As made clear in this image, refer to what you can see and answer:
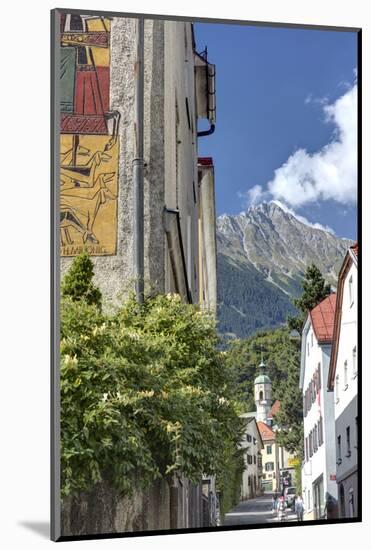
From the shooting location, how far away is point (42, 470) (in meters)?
10.0

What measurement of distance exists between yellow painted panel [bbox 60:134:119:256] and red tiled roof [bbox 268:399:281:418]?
165 centimetres

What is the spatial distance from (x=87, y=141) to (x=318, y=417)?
2.64 metres

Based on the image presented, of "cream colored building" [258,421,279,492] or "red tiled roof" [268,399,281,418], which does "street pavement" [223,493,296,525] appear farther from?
"red tiled roof" [268,399,281,418]

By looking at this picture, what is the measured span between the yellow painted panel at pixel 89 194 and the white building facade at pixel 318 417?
5.52 ft

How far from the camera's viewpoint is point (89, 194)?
10.2 metres

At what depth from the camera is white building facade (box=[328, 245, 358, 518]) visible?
1102 centimetres

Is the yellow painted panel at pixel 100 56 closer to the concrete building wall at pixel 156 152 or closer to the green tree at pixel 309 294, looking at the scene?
the concrete building wall at pixel 156 152

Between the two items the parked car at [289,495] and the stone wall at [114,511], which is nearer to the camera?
the stone wall at [114,511]

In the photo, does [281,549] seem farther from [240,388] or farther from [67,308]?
[67,308]

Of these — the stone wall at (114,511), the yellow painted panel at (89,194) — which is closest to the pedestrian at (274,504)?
→ the stone wall at (114,511)

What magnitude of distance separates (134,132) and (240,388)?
198cm

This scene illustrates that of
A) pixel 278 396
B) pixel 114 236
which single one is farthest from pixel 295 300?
pixel 114 236

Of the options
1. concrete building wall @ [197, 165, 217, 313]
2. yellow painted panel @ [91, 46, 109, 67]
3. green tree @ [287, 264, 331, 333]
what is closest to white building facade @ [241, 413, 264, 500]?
green tree @ [287, 264, 331, 333]

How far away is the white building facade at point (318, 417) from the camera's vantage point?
1092cm
